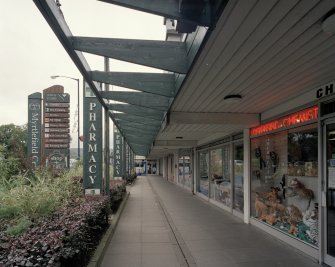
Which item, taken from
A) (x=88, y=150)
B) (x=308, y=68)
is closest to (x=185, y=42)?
(x=308, y=68)

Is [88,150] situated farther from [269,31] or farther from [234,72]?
[269,31]

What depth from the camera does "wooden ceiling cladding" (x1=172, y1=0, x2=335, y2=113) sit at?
3103 mm

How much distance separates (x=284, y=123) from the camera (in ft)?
23.7

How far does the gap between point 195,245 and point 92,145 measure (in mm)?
3676

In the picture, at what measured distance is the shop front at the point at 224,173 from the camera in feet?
34.6

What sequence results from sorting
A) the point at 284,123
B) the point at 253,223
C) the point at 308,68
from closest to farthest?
1. the point at 308,68
2. the point at 284,123
3. the point at 253,223

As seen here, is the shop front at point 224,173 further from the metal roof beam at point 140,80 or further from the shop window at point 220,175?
the metal roof beam at point 140,80

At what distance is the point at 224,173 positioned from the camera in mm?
12477

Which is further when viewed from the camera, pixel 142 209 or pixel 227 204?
pixel 142 209

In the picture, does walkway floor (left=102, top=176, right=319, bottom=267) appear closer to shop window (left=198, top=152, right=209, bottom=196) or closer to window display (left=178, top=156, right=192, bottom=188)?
shop window (left=198, top=152, right=209, bottom=196)

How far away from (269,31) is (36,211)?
4700 mm

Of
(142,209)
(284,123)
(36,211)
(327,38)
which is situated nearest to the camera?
(327,38)

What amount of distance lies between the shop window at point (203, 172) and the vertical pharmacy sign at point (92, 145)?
743 centimetres

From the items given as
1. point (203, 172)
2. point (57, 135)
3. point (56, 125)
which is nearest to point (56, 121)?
point (56, 125)
